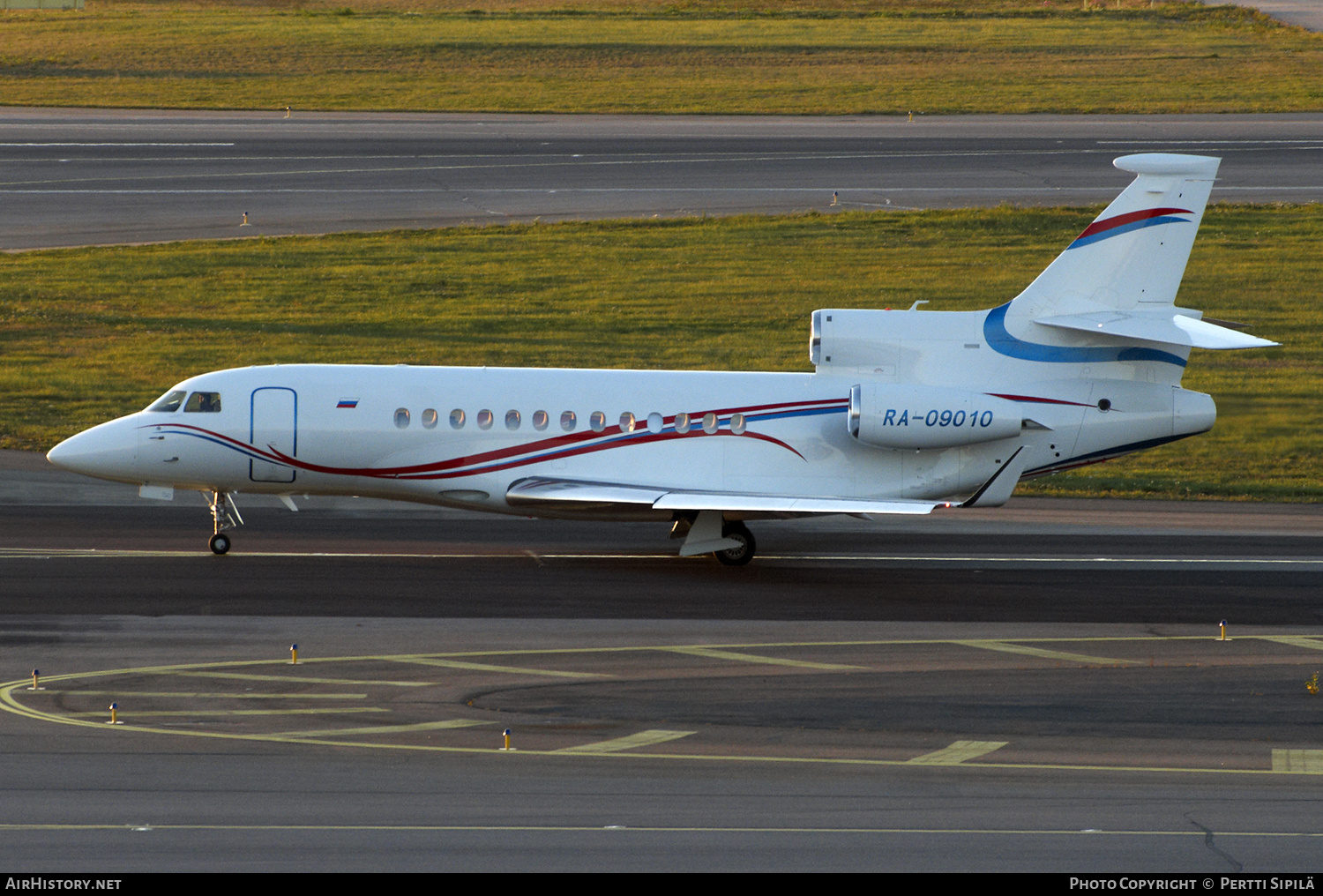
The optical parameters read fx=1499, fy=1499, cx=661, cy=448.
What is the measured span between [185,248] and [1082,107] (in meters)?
39.7

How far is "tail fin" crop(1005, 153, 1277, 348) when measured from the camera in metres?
26.3

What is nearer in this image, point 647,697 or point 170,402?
point 647,697

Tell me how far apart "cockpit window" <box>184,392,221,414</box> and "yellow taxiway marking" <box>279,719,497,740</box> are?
32.9 feet

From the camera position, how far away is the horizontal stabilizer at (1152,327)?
25250 mm

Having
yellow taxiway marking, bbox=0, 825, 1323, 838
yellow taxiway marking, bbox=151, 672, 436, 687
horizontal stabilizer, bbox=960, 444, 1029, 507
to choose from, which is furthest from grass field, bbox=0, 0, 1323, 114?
yellow taxiway marking, bbox=0, 825, 1323, 838

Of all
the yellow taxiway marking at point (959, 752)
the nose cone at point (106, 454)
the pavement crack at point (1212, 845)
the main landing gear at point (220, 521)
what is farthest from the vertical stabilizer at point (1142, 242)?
the nose cone at point (106, 454)

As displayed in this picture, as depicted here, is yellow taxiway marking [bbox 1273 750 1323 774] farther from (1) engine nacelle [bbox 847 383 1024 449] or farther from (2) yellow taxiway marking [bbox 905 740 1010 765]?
(1) engine nacelle [bbox 847 383 1024 449]

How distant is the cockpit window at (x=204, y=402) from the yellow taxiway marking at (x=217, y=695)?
26.7 feet

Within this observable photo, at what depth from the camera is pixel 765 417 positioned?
26859 mm

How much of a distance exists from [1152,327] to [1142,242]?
1.56 meters

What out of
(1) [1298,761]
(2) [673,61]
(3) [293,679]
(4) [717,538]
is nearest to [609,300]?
(4) [717,538]

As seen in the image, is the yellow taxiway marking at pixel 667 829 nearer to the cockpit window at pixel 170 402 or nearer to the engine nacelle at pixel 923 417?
the engine nacelle at pixel 923 417

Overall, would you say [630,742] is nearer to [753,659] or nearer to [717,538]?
[753,659]
